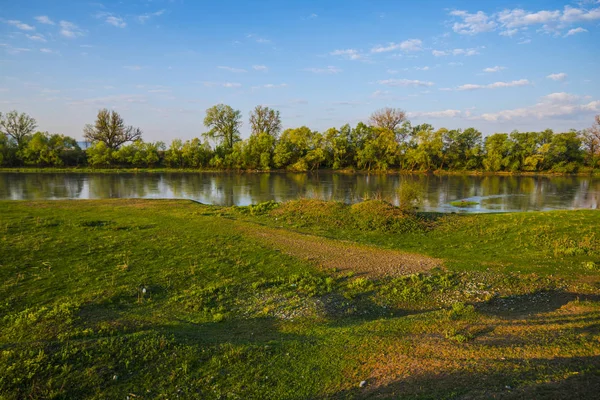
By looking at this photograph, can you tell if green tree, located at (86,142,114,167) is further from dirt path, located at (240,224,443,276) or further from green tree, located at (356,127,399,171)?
dirt path, located at (240,224,443,276)

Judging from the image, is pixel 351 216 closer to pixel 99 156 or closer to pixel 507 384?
pixel 507 384

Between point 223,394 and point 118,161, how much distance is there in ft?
319

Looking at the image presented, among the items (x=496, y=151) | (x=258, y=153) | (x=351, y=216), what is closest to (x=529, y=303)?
(x=351, y=216)

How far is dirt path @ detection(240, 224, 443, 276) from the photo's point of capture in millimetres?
13641

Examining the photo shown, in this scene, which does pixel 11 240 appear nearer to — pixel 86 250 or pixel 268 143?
pixel 86 250

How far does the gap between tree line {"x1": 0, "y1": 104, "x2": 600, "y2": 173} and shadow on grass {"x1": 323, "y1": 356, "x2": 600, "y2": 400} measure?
81.3 m

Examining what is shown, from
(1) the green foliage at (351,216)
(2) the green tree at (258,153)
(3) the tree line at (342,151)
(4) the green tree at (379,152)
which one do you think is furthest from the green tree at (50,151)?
(1) the green foliage at (351,216)

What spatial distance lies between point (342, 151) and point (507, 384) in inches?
3410

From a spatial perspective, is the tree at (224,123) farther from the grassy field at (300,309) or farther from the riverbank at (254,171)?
the grassy field at (300,309)

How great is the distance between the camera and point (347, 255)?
1548 centimetres

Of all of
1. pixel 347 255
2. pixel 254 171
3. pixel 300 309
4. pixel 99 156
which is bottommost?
pixel 300 309

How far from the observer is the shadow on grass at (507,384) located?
521 cm

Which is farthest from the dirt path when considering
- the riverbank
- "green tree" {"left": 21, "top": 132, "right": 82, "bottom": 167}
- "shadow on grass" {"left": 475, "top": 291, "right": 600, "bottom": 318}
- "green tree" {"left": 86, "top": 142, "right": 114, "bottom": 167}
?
"green tree" {"left": 21, "top": 132, "right": 82, "bottom": 167}

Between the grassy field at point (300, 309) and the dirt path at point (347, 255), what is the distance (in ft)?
0.35
